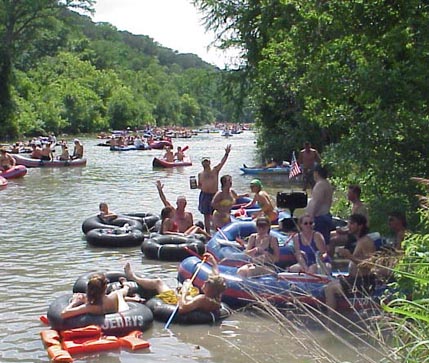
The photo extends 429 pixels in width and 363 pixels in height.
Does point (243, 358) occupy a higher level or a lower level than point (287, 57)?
lower

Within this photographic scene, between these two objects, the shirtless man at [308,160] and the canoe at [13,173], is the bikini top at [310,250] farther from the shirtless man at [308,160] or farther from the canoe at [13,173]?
the canoe at [13,173]

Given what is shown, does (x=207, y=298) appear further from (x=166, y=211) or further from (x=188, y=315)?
(x=166, y=211)

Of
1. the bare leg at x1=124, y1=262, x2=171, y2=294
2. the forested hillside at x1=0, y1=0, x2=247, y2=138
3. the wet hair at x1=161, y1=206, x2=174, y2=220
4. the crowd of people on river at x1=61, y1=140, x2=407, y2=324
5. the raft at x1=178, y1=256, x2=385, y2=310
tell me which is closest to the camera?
the crowd of people on river at x1=61, y1=140, x2=407, y2=324

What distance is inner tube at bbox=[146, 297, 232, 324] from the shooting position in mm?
7137

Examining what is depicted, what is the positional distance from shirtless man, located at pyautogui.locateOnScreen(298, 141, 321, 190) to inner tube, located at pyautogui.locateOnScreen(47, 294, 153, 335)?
990 centimetres

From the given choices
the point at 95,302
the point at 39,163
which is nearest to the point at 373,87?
the point at 95,302

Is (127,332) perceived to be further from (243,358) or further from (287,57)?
(287,57)

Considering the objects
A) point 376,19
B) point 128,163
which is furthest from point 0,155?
point 376,19

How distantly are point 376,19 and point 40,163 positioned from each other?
17444mm

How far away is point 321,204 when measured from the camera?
897 cm

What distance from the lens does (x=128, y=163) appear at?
93.3ft

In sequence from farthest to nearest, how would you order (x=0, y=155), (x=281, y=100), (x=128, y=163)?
(x=128, y=163) → (x=281, y=100) → (x=0, y=155)

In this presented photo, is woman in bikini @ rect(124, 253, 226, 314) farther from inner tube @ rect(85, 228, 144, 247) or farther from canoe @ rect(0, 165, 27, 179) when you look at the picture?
canoe @ rect(0, 165, 27, 179)

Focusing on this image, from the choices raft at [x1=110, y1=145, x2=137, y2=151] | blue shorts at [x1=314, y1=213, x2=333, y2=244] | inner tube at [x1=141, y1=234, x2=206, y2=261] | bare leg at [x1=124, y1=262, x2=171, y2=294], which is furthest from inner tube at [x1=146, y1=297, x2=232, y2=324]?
raft at [x1=110, y1=145, x2=137, y2=151]
